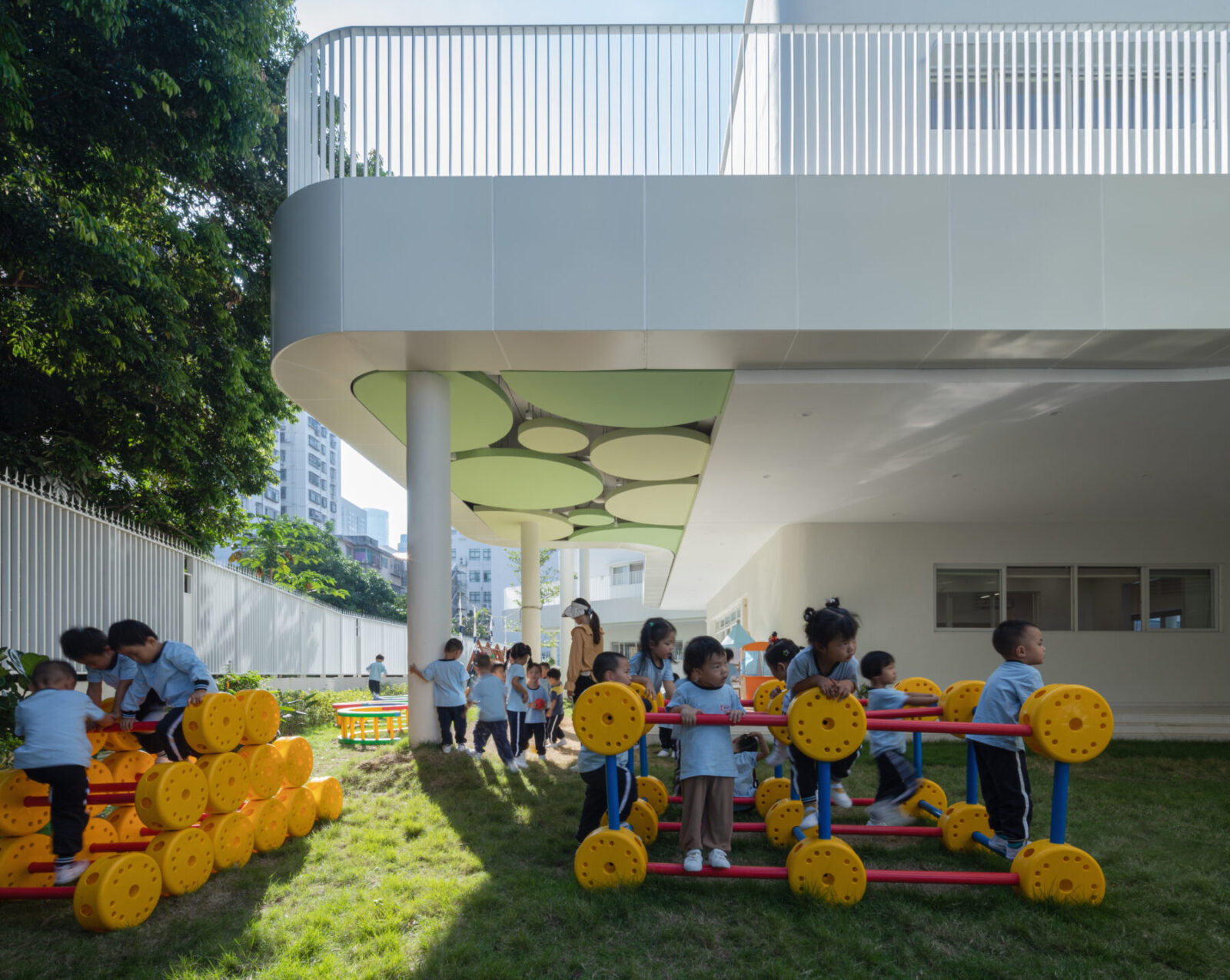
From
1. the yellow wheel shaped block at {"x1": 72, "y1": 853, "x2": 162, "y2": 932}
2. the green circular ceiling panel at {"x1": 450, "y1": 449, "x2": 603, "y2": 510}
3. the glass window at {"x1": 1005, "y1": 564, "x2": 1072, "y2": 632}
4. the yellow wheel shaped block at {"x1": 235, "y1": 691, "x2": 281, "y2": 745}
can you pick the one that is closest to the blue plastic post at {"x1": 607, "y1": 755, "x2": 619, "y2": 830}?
the yellow wheel shaped block at {"x1": 235, "y1": 691, "x2": 281, "y2": 745}

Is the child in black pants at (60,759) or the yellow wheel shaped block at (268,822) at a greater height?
the child in black pants at (60,759)

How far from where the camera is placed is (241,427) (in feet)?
42.1

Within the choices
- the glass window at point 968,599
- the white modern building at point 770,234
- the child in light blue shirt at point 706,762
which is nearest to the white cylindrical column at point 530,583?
the glass window at point 968,599

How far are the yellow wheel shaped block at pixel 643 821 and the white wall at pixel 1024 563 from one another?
11.7 m

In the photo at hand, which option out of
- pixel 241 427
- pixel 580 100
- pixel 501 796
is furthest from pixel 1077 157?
pixel 241 427

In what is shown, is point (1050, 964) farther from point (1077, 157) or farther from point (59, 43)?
point (59, 43)

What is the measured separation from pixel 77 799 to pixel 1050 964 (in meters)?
5.05

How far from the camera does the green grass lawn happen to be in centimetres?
382

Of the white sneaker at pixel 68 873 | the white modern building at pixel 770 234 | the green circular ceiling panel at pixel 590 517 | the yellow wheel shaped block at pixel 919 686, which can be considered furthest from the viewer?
the green circular ceiling panel at pixel 590 517

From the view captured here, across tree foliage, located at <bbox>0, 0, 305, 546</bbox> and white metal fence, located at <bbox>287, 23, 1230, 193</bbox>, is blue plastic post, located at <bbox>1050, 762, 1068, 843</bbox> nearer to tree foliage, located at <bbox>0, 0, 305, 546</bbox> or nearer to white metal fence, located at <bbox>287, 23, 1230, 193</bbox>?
white metal fence, located at <bbox>287, 23, 1230, 193</bbox>

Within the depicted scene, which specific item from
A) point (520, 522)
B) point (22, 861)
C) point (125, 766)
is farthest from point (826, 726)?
point (520, 522)

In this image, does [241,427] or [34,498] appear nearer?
[34,498]

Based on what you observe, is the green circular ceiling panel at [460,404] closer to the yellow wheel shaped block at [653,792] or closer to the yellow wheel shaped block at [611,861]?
the yellow wheel shaped block at [653,792]

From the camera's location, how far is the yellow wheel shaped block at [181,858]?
4.58 m
